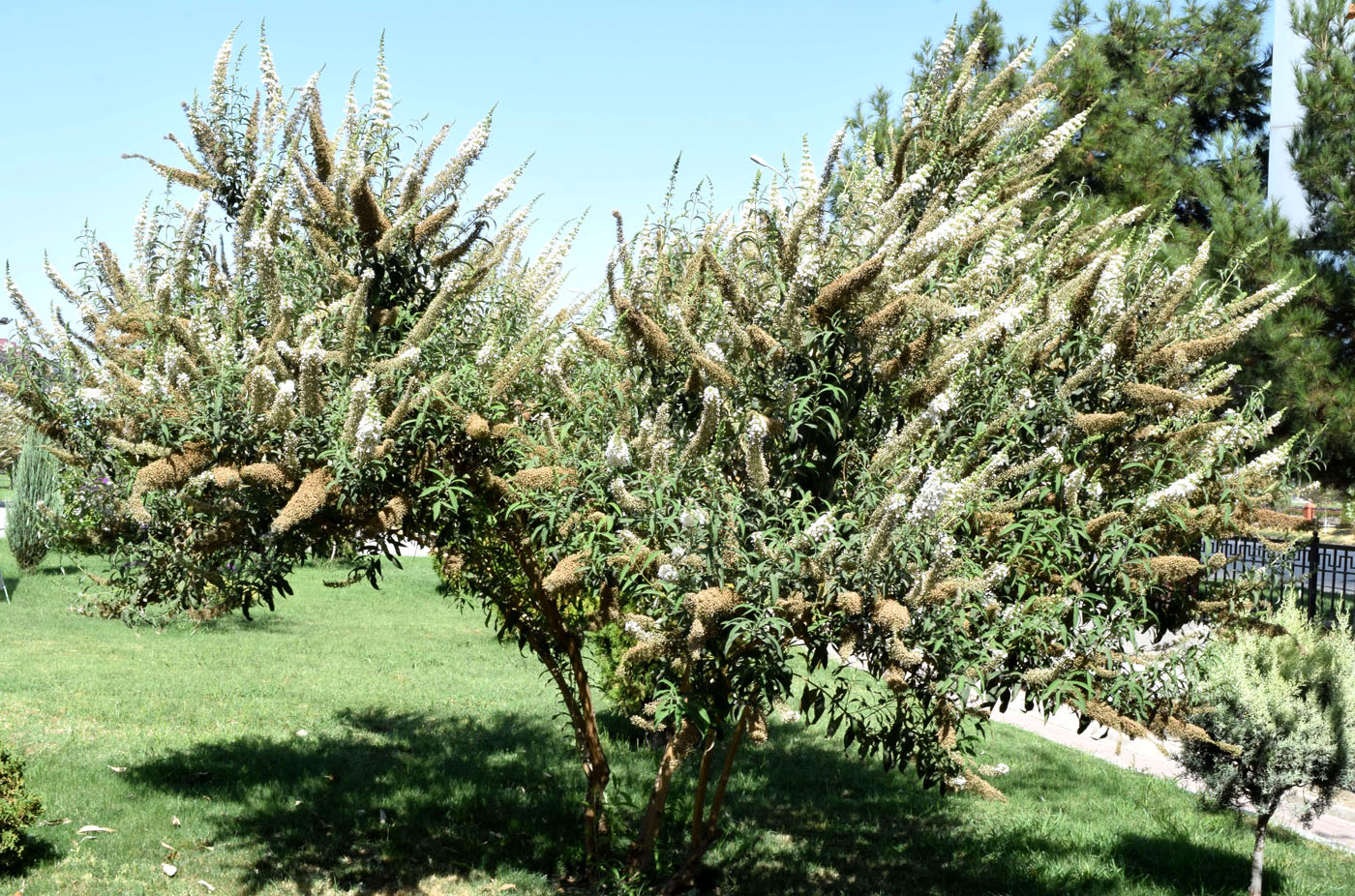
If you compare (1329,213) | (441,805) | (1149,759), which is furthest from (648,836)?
(1329,213)

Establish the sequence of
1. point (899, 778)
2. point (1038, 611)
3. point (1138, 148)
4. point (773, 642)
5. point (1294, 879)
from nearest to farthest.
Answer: point (773, 642), point (1038, 611), point (1294, 879), point (899, 778), point (1138, 148)

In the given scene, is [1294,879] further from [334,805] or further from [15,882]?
[15,882]

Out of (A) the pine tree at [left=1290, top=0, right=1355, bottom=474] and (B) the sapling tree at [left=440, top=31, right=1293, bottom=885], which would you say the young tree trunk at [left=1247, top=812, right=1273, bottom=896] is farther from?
(A) the pine tree at [left=1290, top=0, right=1355, bottom=474]

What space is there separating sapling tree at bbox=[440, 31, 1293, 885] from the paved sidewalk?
1.89 metres

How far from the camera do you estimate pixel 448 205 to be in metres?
4.72

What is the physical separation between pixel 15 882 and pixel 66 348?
325cm

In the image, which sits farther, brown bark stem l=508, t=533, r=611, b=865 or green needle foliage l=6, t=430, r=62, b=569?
green needle foliage l=6, t=430, r=62, b=569

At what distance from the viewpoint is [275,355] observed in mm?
4039

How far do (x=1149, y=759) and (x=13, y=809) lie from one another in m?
8.98

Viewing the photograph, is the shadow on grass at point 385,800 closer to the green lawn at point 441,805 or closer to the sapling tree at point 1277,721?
the green lawn at point 441,805

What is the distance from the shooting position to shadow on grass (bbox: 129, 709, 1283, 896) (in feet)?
21.5

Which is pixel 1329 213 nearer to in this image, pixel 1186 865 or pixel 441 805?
pixel 1186 865

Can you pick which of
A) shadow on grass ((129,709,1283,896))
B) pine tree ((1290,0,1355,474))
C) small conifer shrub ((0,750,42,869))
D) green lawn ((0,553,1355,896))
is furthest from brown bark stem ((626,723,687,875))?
pine tree ((1290,0,1355,474))

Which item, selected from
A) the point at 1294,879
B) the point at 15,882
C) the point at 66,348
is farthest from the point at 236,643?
the point at 1294,879
